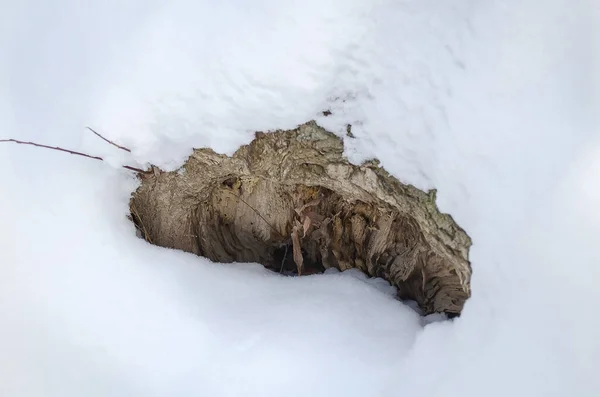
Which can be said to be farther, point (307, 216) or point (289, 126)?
point (307, 216)

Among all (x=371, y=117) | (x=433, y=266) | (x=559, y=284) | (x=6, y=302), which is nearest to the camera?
(x=559, y=284)

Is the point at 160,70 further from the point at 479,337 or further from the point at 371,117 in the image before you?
the point at 479,337

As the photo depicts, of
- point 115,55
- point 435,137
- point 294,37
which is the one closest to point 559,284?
point 435,137

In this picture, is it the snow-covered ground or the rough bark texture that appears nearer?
the snow-covered ground

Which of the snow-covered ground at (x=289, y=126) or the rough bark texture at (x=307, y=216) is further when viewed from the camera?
the rough bark texture at (x=307, y=216)
